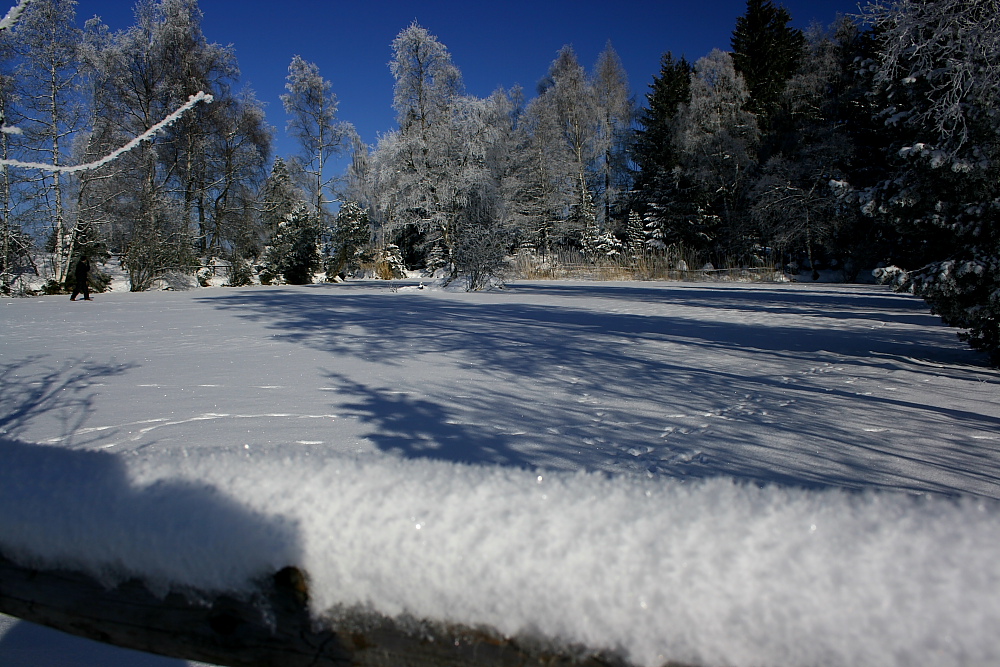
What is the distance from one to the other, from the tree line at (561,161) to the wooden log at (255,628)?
2.91 meters

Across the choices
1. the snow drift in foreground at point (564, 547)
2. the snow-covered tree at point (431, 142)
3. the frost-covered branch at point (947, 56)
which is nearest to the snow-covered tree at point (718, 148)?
the snow-covered tree at point (431, 142)

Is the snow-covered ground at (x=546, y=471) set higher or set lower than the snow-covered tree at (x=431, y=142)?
lower

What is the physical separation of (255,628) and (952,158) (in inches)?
234

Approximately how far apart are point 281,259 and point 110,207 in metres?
5.27

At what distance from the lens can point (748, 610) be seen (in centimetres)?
43

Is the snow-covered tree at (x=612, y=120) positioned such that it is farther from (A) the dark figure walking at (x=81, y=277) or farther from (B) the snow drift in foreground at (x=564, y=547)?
(B) the snow drift in foreground at (x=564, y=547)

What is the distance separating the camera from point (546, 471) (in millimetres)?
651

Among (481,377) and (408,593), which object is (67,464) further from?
(481,377)

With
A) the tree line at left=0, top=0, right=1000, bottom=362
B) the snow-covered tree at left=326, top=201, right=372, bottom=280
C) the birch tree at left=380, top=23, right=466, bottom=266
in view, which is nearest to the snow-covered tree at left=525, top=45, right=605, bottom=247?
the tree line at left=0, top=0, right=1000, bottom=362

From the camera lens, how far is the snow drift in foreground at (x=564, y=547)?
1.35ft

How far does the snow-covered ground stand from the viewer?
1.44 feet

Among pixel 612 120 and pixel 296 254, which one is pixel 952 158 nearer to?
pixel 296 254

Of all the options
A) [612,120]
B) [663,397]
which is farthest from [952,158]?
[612,120]

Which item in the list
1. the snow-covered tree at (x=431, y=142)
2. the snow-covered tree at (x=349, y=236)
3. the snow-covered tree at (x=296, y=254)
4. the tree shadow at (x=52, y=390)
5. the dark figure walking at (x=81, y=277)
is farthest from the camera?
the snow-covered tree at (x=349, y=236)
